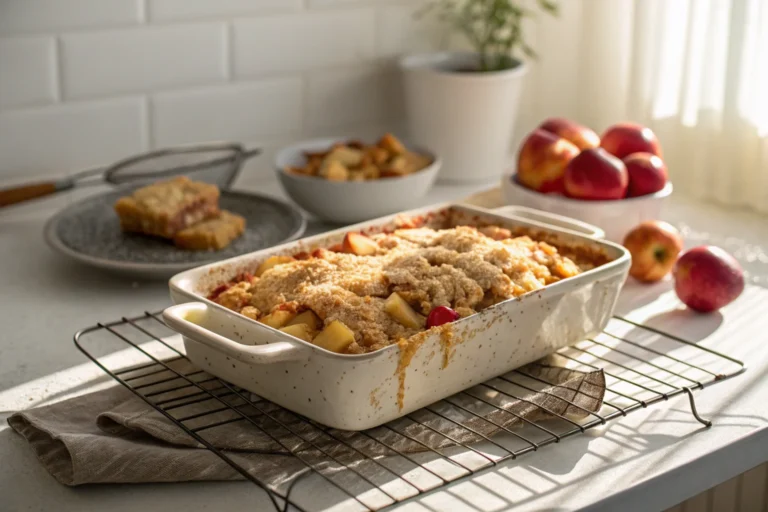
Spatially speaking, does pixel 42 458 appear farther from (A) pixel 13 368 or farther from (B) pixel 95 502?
(A) pixel 13 368

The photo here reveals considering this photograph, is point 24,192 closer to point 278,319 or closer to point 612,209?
point 278,319

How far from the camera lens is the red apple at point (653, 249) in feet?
4.42

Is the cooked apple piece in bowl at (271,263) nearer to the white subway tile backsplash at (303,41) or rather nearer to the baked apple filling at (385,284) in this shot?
the baked apple filling at (385,284)

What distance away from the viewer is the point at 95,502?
0.86 metres

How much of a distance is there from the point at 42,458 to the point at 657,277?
830 millimetres

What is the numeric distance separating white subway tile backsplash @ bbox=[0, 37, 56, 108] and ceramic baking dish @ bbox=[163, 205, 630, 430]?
637 millimetres

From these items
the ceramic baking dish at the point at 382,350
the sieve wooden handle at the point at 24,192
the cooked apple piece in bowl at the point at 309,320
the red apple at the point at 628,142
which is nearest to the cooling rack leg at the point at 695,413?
the ceramic baking dish at the point at 382,350

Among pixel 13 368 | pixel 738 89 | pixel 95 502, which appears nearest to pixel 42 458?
pixel 95 502

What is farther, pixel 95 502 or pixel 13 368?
pixel 13 368

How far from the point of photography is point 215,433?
95cm

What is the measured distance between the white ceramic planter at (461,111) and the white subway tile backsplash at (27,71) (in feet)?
1.97

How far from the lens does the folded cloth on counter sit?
0.89 m

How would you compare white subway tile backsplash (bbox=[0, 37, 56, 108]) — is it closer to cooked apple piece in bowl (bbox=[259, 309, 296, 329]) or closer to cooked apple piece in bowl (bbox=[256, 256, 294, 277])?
cooked apple piece in bowl (bbox=[256, 256, 294, 277])

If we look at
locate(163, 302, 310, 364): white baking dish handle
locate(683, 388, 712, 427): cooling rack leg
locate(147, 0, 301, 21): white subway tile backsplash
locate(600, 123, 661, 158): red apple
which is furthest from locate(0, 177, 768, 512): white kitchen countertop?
locate(147, 0, 301, 21): white subway tile backsplash
